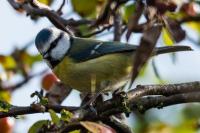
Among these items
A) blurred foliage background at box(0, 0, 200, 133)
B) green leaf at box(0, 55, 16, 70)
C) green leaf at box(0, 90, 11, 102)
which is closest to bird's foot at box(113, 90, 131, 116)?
blurred foliage background at box(0, 0, 200, 133)

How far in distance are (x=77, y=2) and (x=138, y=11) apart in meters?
1.38

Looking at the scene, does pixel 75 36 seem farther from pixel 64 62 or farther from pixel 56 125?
pixel 56 125

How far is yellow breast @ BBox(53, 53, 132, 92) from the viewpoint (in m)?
2.82

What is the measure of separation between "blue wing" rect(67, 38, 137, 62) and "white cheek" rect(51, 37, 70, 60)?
0.04 m

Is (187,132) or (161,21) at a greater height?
(161,21)

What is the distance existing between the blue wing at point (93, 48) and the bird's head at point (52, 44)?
0.06 metres

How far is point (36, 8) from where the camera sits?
265 centimetres

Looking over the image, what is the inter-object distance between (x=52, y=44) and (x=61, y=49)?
0.07 m

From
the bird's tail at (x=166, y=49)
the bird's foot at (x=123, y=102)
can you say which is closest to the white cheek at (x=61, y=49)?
the bird's tail at (x=166, y=49)

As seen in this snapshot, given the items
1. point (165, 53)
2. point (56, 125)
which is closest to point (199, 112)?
point (56, 125)

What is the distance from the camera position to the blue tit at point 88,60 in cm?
281

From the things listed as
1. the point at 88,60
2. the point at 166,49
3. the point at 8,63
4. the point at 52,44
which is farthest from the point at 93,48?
the point at 8,63

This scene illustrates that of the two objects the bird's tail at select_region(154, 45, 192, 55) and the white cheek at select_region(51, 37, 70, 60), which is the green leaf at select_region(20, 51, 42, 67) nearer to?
the white cheek at select_region(51, 37, 70, 60)

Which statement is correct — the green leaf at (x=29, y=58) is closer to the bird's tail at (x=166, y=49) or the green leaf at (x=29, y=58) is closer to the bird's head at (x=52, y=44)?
the bird's head at (x=52, y=44)
